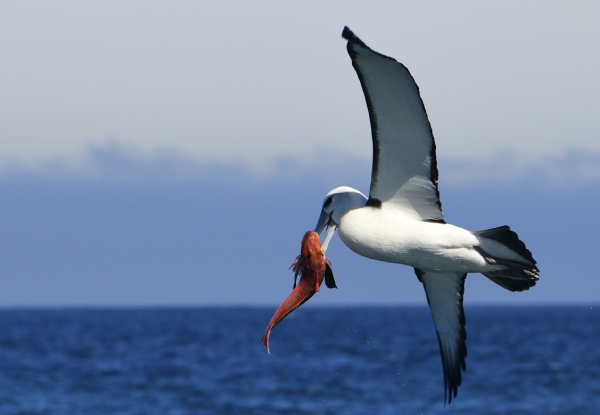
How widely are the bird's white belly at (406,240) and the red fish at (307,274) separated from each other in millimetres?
351

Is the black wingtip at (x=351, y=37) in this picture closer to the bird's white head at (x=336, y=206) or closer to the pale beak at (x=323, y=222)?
the bird's white head at (x=336, y=206)

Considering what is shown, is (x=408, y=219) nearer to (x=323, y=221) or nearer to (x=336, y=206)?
(x=336, y=206)

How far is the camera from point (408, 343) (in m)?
65.7

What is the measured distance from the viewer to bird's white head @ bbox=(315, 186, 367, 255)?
10703 mm

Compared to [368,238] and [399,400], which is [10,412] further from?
[368,238]

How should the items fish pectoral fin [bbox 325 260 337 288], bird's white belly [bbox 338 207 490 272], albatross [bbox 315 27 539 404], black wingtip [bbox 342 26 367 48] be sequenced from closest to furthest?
black wingtip [bbox 342 26 367 48] → albatross [bbox 315 27 539 404] → bird's white belly [bbox 338 207 490 272] → fish pectoral fin [bbox 325 260 337 288]

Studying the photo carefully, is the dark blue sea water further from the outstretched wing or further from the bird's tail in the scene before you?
the bird's tail

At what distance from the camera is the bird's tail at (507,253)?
35.2 ft

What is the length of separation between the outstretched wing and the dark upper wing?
192cm

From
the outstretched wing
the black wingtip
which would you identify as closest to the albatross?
the black wingtip

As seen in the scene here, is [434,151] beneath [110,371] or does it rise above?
above

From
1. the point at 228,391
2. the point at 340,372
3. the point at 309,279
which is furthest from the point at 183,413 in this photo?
the point at 309,279

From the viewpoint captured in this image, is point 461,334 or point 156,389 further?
point 156,389

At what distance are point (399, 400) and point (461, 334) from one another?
24.5 metres
